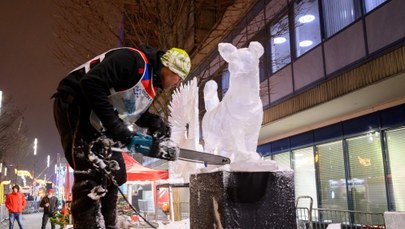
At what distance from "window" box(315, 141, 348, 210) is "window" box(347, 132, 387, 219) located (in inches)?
19.9

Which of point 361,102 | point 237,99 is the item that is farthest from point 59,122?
point 361,102

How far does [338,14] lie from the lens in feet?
41.7

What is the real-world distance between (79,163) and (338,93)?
398 inches

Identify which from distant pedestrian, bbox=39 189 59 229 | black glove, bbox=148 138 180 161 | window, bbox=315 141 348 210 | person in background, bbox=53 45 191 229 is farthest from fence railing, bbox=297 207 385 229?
distant pedestrian, bbox=39 189 59 229

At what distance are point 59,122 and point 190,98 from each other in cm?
571

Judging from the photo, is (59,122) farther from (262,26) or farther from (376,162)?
(262,26)

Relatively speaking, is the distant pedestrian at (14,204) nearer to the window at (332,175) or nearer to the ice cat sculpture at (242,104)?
the window at (332,175)

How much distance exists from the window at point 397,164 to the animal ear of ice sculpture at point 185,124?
21.5 feet

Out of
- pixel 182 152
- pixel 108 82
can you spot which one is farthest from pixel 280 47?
pixel 108 82

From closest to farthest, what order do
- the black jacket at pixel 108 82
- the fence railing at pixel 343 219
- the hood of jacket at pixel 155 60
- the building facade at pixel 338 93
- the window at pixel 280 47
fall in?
the black jacket at pixel 108 82, the hood of jacket at pixel 155 60, the building facade at pixel 338 93, the fence railing at pixel 343 219, the window at pixel 280 47

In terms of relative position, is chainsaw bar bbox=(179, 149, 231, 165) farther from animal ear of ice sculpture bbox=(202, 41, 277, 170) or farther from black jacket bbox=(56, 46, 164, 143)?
black jacket bbox=(56, 46, 164, 143)

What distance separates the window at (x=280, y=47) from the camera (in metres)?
15.0

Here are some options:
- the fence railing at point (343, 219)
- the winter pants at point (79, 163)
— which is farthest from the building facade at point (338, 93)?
the winter pants at point (79, 163)

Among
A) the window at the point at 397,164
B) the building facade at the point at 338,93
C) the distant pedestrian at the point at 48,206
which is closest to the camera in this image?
the building facade at the point at 338,93
